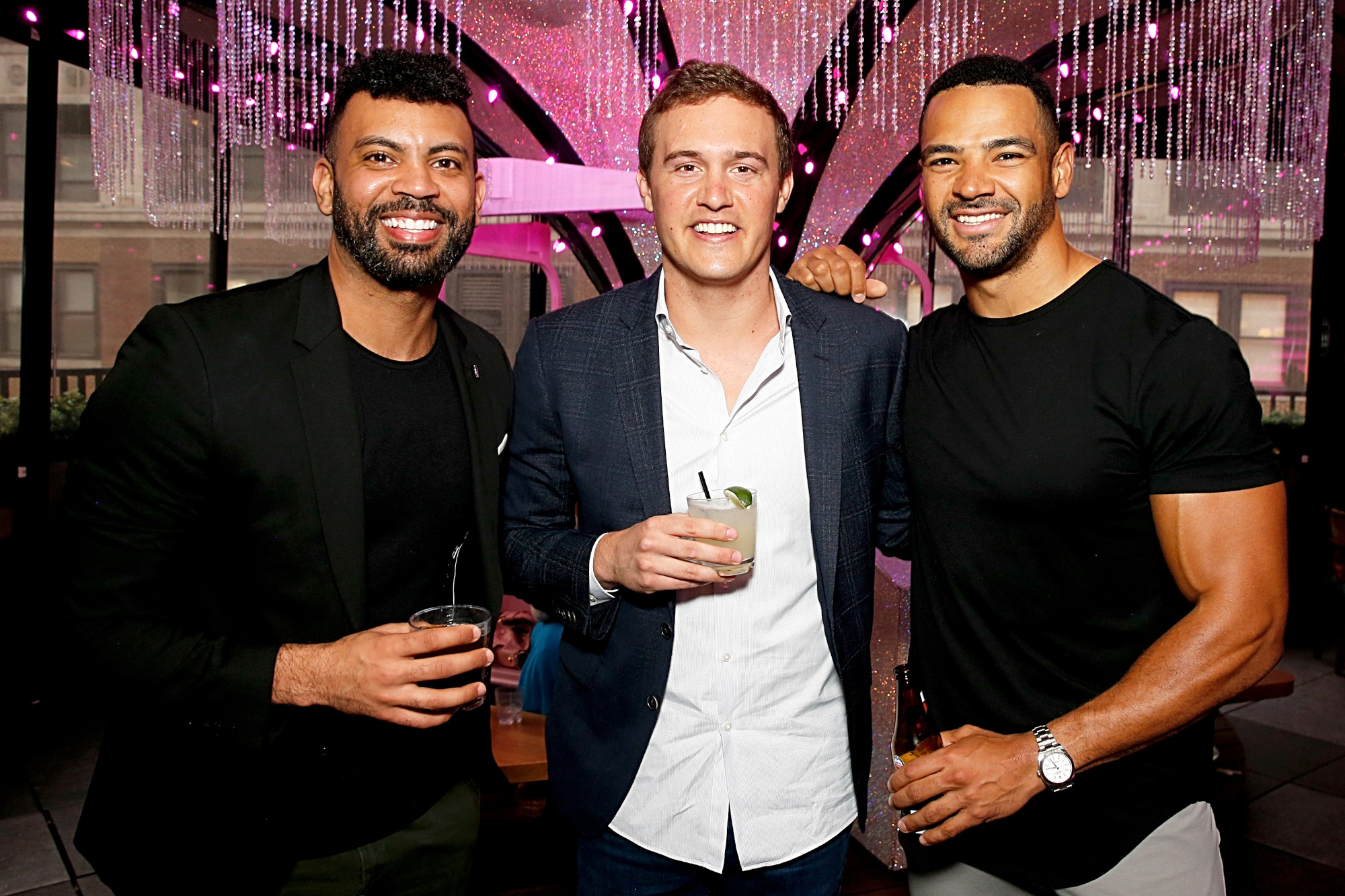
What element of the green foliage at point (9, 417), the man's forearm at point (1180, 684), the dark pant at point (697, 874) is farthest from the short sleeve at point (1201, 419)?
the green foliage at point (9, 417)

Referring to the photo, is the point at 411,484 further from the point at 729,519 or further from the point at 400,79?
the point at 400,79

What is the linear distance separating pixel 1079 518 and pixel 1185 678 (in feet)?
0.90

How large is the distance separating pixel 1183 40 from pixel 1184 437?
12.0 ft

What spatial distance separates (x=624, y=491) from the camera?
60.8 inches

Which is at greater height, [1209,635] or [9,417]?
[9,417]

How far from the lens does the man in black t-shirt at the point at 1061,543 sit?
133 centimetres

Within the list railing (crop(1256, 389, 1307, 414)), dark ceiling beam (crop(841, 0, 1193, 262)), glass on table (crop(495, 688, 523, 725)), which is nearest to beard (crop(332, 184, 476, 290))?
glass on table (crop(495, 688, 523, 725))

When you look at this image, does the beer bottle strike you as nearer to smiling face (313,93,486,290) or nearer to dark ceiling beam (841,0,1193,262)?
→ smiling face (313,93,486,290)

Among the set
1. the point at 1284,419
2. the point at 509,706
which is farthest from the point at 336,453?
the point at 1284,419

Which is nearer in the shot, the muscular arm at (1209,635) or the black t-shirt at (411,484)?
the muscular arm at (1209,635)

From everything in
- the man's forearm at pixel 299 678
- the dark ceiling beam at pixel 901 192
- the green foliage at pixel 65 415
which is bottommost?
the man's forearm at pixel 299 678

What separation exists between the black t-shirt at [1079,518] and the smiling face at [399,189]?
98 centimetres

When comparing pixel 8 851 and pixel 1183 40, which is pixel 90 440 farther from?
pixel 1183 40

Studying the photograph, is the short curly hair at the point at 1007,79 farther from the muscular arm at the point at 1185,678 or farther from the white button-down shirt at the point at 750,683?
the muscular arm at the point at 1185,678
